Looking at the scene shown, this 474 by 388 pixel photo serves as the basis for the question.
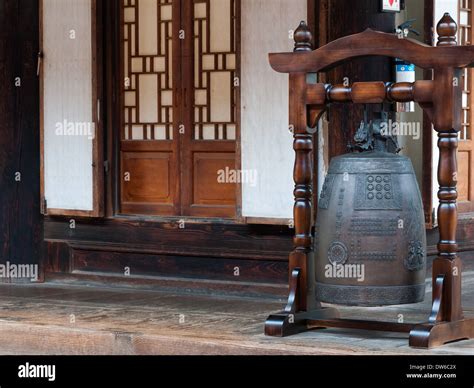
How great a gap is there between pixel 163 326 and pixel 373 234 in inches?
76.2

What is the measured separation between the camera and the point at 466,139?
1227 cm

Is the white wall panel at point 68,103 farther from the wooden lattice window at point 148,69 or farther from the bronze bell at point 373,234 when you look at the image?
the bronze bell at point 373,234

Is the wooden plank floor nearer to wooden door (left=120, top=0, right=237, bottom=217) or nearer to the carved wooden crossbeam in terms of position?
wooden door (left=120, top=0, right=237, bottom=217)

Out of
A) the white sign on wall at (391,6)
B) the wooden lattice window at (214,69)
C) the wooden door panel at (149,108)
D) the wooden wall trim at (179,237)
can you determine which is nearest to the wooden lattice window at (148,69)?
the wooden door panel at (149,108)

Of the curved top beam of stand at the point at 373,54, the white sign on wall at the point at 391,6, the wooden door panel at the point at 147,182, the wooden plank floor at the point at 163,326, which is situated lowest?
the wooden plank floor at the point at 163,326

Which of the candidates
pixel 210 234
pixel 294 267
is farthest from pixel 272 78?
pixel 294 267

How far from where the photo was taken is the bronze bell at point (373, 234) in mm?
8461

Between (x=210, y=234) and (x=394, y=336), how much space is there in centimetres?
288

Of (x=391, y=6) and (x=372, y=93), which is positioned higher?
(x=391, y=6)

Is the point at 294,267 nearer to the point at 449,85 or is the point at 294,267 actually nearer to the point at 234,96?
the point at 449,85

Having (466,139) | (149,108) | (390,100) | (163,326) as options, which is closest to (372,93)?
(390,100)

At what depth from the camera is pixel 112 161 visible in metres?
11.9

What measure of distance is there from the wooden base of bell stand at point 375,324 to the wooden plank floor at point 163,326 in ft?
0.22

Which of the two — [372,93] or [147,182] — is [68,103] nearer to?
[147,182]
